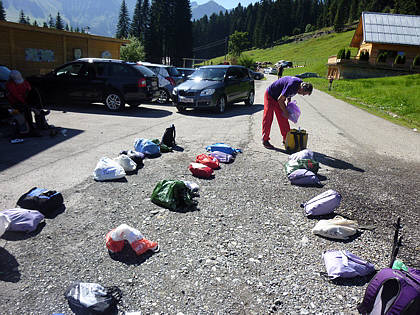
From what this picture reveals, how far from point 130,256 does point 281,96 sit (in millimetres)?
5057

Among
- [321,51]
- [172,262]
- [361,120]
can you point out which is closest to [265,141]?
[172,262]

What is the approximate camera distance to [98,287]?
8.03ft

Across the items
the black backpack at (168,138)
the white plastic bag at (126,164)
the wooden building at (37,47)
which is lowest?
the white plastic bag at (126,164)

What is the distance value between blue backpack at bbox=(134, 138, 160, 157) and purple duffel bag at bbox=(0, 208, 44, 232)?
2.93 m

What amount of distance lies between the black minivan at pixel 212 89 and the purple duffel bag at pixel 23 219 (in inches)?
361

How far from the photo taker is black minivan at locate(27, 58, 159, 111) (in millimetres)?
Answer: 11641

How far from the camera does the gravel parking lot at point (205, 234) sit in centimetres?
254

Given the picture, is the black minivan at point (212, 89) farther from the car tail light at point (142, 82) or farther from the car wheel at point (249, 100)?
the car tail light at point (142, 82)

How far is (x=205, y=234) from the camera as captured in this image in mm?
3479

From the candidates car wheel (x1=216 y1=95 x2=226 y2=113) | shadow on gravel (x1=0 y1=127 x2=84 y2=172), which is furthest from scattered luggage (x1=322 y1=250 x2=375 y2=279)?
car wheel (x1=216 y1=95 x2=226 y2=113)

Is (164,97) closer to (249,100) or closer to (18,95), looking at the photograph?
(249,100)

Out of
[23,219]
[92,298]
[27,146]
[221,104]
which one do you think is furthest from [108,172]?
[221,104]

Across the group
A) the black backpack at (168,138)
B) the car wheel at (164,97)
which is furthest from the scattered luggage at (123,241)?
the car wheel at (164,97)

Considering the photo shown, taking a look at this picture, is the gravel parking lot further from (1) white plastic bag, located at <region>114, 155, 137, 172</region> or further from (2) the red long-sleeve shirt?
(2) the red long-sleeve shirt
